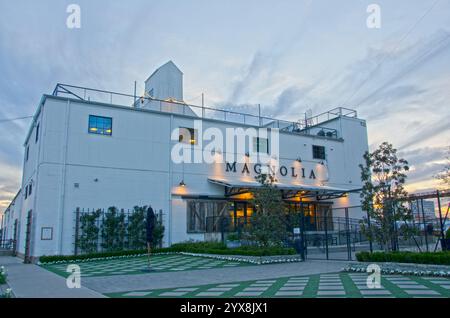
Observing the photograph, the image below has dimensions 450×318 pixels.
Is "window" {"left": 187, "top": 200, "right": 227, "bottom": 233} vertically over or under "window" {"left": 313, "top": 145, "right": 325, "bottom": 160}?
under

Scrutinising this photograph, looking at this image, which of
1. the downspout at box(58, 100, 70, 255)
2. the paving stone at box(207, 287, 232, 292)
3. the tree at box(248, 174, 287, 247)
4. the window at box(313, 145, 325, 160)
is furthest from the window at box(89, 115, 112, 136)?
the window at box(313, 145, 325, 160)

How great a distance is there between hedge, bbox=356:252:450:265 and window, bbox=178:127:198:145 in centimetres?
1314

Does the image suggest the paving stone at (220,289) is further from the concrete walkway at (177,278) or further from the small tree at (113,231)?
the small tree at (113,231)

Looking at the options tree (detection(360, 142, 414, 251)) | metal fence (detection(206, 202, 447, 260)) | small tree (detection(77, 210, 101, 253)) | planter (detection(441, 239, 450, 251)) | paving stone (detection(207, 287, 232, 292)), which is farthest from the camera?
small tree (detection(77, 210, 101, 253))

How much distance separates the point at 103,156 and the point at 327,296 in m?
15.6

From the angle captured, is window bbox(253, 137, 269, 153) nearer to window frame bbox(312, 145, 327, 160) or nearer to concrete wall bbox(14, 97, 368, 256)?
concrete wall bbox(14, 97, 368, 256)

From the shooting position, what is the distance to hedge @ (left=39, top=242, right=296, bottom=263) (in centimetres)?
1573

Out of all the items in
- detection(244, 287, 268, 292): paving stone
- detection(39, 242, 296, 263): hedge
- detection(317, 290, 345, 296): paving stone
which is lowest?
detection(244, 287, 268, 292): paving stone

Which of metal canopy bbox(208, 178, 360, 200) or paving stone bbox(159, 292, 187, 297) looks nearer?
paving stone bbox(159, 292, 187, 297)

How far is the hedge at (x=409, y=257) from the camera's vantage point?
1012 cm

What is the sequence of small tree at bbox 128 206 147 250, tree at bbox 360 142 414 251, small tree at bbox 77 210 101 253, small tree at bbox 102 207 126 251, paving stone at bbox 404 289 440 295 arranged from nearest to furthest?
paving stone at bbox 404 289 440 295, tree at bbox 360 142 414 251, small tree at bbox 77 210 101 253, small tree at bbox 102 207 126 251, small tree at bbox 128 206 147 250

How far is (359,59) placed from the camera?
43.9ft

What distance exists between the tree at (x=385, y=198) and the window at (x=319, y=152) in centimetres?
1518

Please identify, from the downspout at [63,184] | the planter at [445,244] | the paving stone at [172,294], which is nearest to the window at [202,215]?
the downspout at [63,184]
